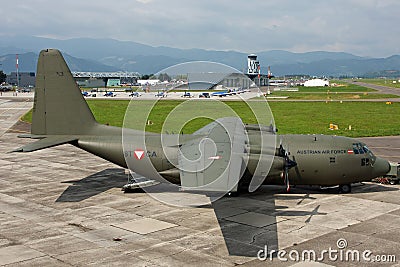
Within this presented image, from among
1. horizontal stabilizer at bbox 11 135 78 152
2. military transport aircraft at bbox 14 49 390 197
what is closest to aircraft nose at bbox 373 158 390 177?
military transport aircraft at bbox 14 49 390 197

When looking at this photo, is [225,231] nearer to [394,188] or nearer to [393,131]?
[394,188]

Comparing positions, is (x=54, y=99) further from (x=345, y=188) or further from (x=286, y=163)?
(x=345, y=188)

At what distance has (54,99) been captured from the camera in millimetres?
26766

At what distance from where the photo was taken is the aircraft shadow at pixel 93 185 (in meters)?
26.0

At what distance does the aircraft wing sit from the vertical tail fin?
821 centimetres

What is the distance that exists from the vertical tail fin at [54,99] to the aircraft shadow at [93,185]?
3.97m

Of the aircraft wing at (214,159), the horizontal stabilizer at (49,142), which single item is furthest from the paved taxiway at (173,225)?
the horizontal stabilizer at (49,142)

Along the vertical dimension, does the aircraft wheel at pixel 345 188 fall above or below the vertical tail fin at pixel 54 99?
below

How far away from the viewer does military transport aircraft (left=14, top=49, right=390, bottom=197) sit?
78.8 ft

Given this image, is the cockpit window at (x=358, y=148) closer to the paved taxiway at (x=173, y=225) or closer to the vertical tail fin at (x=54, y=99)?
the paved taxiway at (x=173, y=225)

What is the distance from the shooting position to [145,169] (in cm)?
2642

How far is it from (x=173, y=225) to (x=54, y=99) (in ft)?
40.8

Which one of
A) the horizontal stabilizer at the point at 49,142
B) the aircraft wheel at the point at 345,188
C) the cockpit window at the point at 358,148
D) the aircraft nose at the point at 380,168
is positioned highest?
the horizontal stabilizer at the point at 49,142

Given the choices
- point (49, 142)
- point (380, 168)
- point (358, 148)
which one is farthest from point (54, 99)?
point (380, 168)
